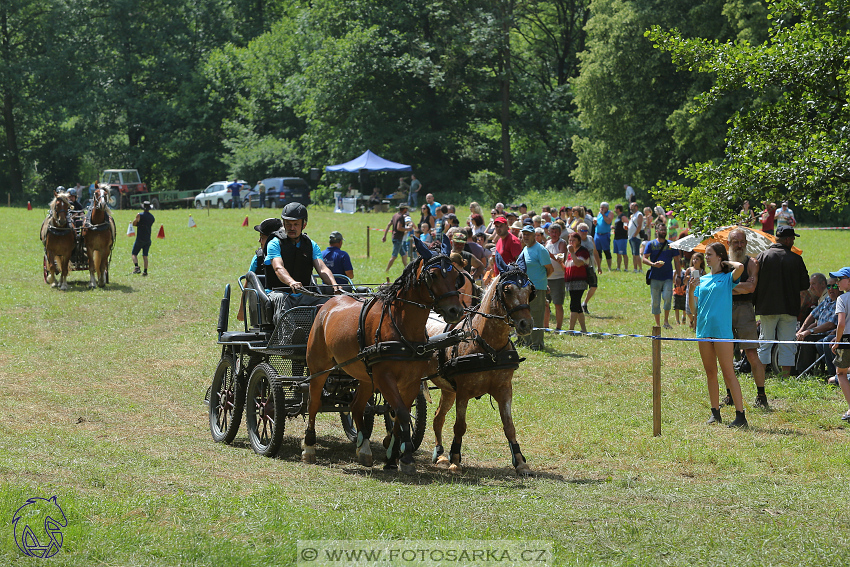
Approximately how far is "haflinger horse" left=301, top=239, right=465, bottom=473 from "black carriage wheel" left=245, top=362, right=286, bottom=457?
447 millimetres

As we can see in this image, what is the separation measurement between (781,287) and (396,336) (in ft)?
20.4

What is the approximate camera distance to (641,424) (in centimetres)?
1026

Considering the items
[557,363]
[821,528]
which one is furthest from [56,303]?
[821,528]

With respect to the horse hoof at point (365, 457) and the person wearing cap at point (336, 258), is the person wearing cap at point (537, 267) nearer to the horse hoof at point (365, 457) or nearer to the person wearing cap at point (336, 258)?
the person wearing cap at point (336, 258)

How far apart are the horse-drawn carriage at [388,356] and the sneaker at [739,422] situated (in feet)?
10.1

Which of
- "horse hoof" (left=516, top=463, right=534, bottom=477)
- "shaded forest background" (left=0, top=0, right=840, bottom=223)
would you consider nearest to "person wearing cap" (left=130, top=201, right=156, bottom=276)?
"horse hoof" (left=516, top=463, right=534, bottom=477)

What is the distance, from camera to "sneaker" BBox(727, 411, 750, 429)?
32.0 feet

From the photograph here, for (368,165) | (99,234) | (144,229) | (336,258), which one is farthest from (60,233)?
(368,165)

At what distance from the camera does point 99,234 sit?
20969mm

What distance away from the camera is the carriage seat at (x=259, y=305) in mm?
9266

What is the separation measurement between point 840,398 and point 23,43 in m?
58.1

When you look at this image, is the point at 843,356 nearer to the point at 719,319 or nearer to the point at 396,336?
the point at 719,319

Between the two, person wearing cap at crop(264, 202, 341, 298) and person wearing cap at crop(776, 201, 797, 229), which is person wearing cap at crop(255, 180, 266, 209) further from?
person wearing cap at crop(264, 202, 341, 298)

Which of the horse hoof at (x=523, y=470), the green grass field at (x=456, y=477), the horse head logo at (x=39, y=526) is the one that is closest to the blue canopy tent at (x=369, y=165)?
the green grass field at (x=456, y=477)
